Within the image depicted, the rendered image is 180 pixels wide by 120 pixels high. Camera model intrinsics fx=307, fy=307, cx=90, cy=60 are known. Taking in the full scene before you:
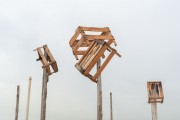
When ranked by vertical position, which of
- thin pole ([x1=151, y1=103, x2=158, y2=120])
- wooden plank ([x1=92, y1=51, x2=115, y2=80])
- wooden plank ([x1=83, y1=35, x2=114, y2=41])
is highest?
wooden plank ([x1=83, y1=35, x2=114, y2=41])

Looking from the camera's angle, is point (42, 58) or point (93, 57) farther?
point (42, 58)

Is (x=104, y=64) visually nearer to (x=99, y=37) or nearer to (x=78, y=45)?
(x=99, y=37)

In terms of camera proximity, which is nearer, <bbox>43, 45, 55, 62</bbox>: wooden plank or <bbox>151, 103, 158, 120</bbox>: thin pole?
<bbox>151, 103, 158, 120</bbox>: thin pole

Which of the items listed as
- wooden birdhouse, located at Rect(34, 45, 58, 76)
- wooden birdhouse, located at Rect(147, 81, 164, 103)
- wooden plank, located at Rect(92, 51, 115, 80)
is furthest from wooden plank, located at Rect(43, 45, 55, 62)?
wooden birdhouse, located at Rect(147, 81, 164, 103)

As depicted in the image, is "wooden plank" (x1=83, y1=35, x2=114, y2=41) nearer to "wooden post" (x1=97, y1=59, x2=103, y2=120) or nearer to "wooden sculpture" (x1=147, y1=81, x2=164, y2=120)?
"wooden post" (x1=97, y1=59, x2=103, y2=120)

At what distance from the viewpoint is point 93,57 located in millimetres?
10117

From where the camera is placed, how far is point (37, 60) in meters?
12.8

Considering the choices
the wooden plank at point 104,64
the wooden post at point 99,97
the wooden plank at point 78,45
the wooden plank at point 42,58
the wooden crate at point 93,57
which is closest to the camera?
the wooden crate at point 93,57

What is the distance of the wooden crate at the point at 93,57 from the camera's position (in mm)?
10094

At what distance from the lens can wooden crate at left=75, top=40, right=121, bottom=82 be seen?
10094mm

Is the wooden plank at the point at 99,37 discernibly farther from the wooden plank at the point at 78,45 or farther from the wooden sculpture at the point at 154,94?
the wooden sculpture at the point at 154,94

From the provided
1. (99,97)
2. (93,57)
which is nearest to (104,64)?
(93,57)

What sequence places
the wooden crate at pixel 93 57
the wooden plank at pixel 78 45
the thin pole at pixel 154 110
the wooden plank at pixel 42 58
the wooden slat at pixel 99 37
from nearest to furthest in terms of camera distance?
the wooden crate at pixel 93 57 < the wooden slat at pixel 99 37 < the wooden plank at pixel 78 45 < the thin pole at pixel 154 110 < the wooden plank at pixel 42 58

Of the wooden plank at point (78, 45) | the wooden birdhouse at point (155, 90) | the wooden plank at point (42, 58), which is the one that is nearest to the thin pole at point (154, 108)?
the wooden birdhouse at point (155, 90)
